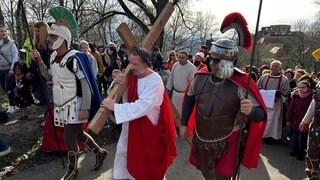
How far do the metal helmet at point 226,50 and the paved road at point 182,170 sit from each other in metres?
2.26

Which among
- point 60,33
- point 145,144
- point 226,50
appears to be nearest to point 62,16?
point 60,33

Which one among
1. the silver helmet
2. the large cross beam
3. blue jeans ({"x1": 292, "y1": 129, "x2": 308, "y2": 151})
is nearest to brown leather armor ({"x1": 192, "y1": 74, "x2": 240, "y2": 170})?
the silver helmet

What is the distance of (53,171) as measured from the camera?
466 cm

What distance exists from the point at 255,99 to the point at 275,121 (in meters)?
4.08

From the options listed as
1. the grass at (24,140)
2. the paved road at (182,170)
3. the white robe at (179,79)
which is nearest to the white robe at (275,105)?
the paved road at (182,170)

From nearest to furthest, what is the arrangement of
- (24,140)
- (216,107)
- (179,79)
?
(216,107) → (24,140) → (179,79)

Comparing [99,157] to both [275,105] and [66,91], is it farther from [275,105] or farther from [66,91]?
[275,105]

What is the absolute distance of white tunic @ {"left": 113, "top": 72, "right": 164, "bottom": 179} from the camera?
2986 millimetres

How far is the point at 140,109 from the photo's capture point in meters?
2.99

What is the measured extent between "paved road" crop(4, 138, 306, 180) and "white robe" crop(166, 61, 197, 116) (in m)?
1.41

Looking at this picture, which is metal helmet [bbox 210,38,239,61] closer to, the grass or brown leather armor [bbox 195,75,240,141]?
brown leather armor [bbox 195,75,240,141]

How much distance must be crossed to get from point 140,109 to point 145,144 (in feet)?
1.20

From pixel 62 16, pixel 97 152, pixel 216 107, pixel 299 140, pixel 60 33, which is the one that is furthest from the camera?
pixel 299 140

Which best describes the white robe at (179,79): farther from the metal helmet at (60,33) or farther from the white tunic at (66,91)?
the metal helmet at (60,33)
